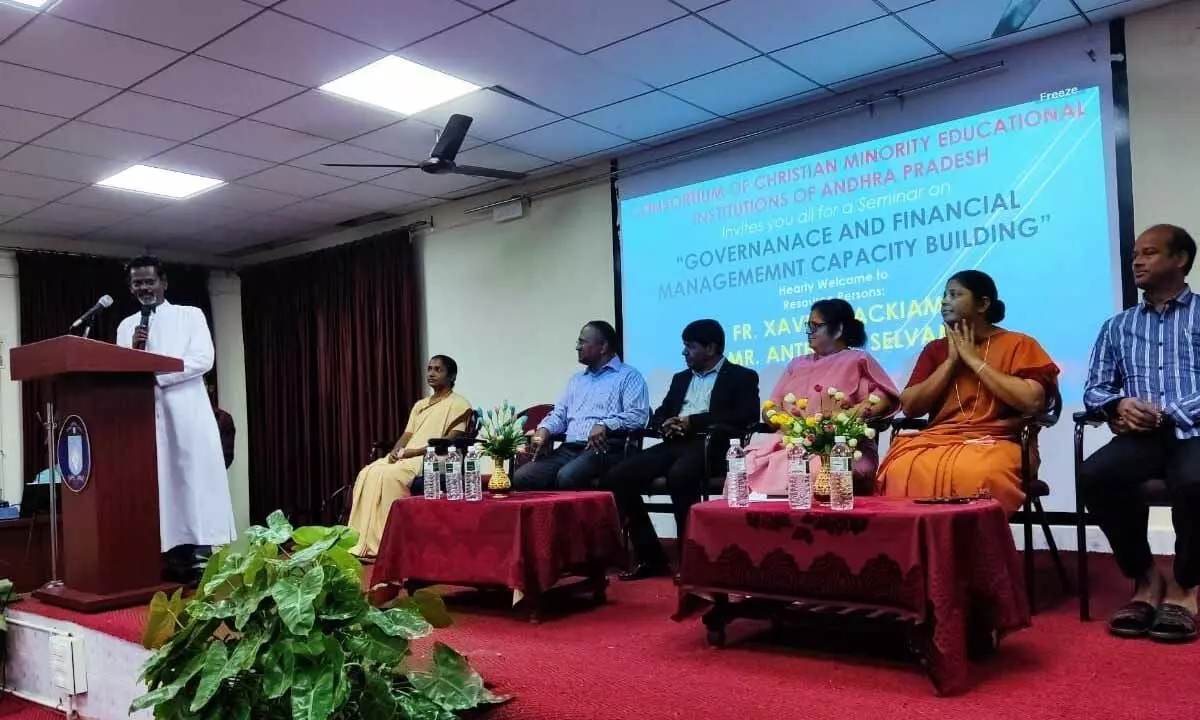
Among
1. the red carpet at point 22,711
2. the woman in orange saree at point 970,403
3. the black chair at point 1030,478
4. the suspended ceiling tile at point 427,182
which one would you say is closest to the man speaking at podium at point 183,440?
the red carpet at point 22,711

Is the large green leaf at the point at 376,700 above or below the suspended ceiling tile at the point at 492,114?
below

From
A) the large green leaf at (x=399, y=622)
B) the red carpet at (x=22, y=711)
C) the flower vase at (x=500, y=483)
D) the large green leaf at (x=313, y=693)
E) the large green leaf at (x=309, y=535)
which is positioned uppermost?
the large green leaf at (x=309, y=535)

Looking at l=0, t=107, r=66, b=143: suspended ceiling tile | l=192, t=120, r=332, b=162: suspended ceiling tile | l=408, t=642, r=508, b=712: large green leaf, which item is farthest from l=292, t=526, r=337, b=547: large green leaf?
l=0, t=107, r=66, b=143: suspended ceiling tile

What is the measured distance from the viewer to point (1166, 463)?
8.14ft

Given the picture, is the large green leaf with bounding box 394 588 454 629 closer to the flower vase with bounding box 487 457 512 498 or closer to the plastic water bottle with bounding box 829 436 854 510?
the plastic water bottle with bounding box 829 436 854 510

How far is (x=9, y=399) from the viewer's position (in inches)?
262

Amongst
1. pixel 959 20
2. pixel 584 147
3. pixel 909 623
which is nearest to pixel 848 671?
pixel 909 623

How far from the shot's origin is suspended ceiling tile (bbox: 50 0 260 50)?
3.40m

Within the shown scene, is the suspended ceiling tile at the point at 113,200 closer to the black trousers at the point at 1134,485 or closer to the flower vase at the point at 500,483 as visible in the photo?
the flower vase at the point at 500,483

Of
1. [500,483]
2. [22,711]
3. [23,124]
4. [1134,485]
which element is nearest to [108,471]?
[22,711]

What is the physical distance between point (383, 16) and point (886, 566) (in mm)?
2908

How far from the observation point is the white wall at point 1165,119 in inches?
147

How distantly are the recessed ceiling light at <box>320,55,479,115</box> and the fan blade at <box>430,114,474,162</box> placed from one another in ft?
0.53

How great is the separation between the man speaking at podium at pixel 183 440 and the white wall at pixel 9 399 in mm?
3805
